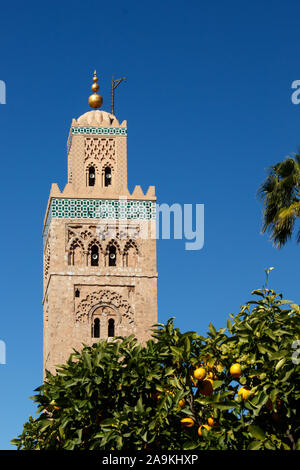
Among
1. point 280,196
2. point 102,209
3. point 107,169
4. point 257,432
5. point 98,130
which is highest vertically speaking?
point 98,130

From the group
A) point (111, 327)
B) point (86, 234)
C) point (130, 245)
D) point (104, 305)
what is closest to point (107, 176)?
point (86, 234)

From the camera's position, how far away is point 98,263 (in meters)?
39.4

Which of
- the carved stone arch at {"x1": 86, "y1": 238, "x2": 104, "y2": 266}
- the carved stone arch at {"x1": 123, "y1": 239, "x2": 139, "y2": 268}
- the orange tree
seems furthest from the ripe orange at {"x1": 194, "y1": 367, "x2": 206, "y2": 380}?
the carved stone arch at {"x1": 123, "y1": 239, "x2": 139, "y2": 268}

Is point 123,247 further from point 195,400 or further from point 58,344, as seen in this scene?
point 195,400

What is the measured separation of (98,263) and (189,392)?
23.8m

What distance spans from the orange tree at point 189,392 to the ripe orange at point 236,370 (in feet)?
0.05

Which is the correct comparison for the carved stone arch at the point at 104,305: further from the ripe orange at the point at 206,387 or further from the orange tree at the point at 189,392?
Result: the ripe orange at the point at 206,387

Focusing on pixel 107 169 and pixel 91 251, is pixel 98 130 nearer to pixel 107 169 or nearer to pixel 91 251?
pixel 107 169

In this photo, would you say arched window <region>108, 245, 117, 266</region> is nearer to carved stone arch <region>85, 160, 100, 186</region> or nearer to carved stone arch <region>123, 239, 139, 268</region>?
carved stone arch <region>123, 239, 139, 268</region>

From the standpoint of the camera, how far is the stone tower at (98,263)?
38.7m

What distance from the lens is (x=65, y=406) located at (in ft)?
54.5

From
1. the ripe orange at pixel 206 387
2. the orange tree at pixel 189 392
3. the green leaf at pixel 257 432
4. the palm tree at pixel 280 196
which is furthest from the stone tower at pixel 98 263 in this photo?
the green leaf at pixel 257 432
